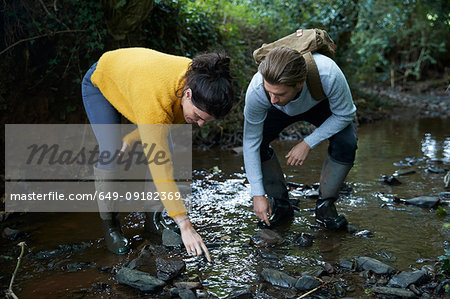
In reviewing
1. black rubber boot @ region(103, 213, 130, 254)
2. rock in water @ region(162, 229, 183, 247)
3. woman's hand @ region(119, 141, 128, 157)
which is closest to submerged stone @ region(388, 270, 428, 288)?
rock in water @ region(162, 229, 183, 247)

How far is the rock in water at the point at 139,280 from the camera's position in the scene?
217 centimetres

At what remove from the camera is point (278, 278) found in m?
2.22

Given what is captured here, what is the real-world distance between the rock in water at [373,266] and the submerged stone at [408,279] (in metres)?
0.07

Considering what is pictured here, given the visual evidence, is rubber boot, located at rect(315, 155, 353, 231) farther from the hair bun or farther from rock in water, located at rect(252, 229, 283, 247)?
the hair bun

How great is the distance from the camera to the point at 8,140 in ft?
13.3

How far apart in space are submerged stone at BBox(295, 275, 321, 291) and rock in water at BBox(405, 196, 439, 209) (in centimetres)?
158

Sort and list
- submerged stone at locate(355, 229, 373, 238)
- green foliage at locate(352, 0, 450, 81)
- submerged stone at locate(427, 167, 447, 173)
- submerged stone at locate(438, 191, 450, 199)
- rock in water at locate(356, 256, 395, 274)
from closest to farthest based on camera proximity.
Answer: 1. rock in water at locate(356, 256, 395, 274)
2. submerged stone at locate(355, 229, 373, 238)
3. submerged stone at locate(438, 191, 450, 199)
4. submerged stone at locate(427, 167, 447, 173)
5. green foliage at locate(352, 0, 450, 81)

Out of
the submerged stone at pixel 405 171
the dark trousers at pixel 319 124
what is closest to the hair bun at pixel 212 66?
the dark trousers at pixel 319 124

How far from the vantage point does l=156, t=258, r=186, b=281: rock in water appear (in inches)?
89.5

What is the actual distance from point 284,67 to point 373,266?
3.97 feet

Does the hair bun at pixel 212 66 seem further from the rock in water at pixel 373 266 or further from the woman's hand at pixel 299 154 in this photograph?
the rock in water at pixel 373 266

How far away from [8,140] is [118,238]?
2.06m

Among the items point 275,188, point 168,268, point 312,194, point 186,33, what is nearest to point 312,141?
point 275,188

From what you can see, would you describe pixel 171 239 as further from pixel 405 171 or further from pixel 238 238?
pixel 405 171
